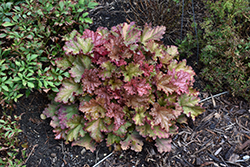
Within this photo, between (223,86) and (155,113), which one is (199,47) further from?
(155,113)

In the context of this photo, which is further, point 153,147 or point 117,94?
point 153,147

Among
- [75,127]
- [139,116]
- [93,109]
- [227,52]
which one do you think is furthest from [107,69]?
[227,52]

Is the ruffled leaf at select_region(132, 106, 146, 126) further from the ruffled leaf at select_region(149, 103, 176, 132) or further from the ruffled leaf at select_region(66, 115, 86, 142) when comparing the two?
the ruffled leaf at select_region(66, 115, 86, 142)

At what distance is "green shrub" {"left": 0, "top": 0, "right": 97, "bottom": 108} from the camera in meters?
2.21

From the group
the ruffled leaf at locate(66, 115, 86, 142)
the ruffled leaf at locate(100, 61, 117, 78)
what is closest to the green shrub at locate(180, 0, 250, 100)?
the ruffled leaf at locate(100, 61, 117, 78)

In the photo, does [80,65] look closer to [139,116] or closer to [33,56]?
[33,56]

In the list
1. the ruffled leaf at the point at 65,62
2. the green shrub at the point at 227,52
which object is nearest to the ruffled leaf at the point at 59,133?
the ruffled leaf at the point at 65,62

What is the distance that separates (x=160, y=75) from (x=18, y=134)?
1864 millimetres

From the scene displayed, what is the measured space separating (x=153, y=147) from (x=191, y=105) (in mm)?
710

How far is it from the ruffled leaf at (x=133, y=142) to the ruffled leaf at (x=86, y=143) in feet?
1.14

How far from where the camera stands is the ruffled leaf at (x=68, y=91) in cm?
234

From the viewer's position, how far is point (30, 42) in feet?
7.71

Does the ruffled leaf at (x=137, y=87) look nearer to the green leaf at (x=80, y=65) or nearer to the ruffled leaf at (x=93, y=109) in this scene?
the ruffled leaf at (x=93, y=109)

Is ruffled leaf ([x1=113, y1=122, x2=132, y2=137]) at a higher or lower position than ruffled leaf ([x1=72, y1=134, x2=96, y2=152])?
higher
